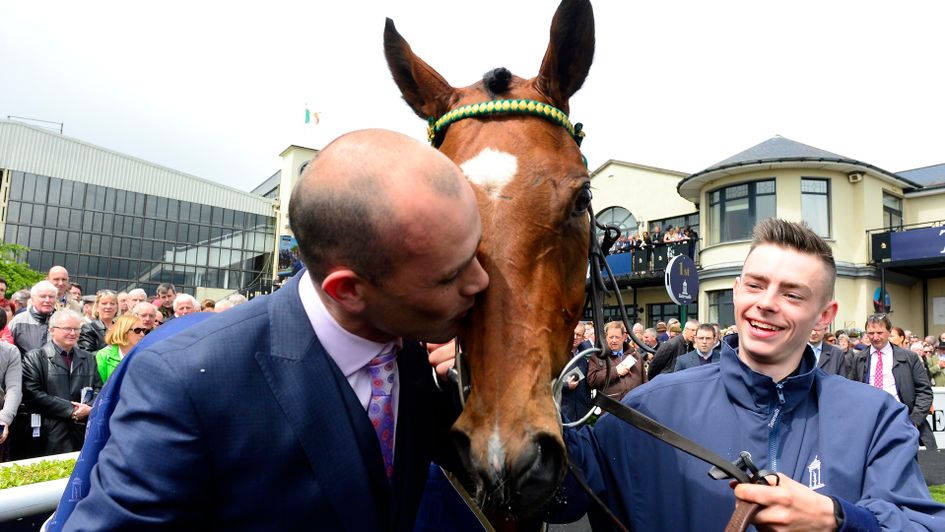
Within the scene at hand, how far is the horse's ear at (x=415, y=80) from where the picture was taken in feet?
7.45

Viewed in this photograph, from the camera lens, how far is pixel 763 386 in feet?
6.48

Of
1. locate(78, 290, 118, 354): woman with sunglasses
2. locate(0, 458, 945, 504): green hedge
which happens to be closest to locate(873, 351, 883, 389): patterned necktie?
locate(0, 458, 945, 504): green hedge

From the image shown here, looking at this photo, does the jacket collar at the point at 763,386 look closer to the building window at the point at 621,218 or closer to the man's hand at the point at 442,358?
the man's hand at the point at 442,358

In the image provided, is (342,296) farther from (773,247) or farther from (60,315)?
(60,315)

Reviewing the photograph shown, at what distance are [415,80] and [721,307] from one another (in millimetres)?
22188

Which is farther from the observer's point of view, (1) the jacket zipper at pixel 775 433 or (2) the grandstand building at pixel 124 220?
(2) the grandstand building at pixel 124 220

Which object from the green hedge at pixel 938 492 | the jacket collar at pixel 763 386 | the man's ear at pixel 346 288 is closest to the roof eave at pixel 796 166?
the green hedge at pixel 938 492

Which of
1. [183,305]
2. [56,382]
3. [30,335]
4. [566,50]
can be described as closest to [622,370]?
[183,305]

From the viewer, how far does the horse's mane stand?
2072 mm

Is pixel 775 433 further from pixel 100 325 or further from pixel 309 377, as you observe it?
pixel 100 325

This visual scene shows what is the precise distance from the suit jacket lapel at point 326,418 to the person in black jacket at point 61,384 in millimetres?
Answer: 4759

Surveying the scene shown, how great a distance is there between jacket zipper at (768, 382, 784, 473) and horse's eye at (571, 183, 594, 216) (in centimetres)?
84

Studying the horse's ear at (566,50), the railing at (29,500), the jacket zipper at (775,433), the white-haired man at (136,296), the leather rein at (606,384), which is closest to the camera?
the leather rein at (606,384)

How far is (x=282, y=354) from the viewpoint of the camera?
1.47 metres
